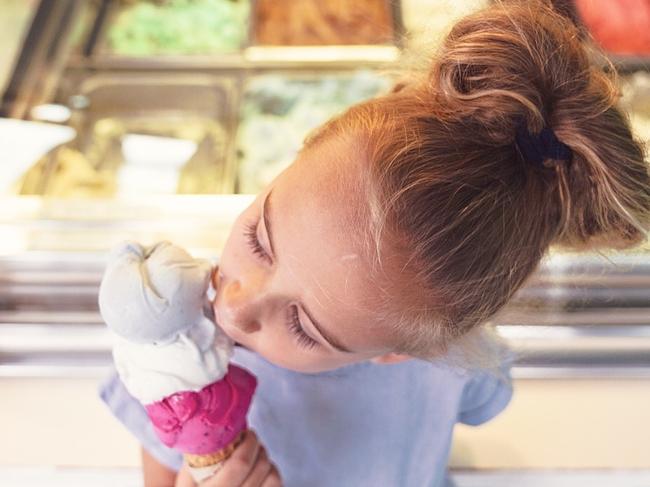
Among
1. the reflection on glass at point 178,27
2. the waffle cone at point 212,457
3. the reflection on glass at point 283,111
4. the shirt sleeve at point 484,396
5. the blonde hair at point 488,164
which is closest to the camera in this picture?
the blonde hair at point 488,164

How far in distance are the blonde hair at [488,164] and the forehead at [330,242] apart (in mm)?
20

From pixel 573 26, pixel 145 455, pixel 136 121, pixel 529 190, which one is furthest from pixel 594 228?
pixel 136 121

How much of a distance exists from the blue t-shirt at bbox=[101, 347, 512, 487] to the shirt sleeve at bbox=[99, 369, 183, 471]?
130 millimetres

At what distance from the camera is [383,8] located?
2.09 metres

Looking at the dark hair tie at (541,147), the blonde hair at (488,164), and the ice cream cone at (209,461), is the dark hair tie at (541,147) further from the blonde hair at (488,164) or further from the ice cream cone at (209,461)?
the ice cream cone at (209,461)

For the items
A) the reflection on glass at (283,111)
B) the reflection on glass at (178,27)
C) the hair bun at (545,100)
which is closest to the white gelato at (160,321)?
the hair bun at (545,100)

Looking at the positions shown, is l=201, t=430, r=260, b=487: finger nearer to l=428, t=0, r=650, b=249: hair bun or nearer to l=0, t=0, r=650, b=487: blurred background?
l=0, t=0, r=650, b=487: blurred background

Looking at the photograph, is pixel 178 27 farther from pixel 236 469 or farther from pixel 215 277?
pixel 236 469

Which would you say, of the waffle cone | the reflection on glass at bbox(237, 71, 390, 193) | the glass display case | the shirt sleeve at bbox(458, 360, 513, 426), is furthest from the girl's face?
the reflection on glass at bbox(237, 71, 390, 193)

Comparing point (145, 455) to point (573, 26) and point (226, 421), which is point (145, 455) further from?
point (573, 26)

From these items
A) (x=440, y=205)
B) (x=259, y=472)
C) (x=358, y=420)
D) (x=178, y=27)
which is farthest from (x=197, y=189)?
(x=440, y=205)

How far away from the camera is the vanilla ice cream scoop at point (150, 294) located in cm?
75

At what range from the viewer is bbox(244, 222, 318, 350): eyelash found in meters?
0.78

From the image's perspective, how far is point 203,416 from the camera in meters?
0.80
